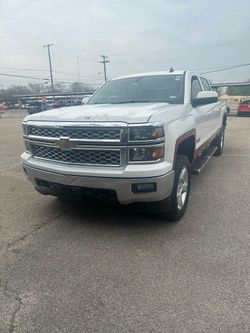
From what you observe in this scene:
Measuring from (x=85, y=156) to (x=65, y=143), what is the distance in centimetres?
27

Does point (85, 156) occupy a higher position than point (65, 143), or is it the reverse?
point (65, 143)

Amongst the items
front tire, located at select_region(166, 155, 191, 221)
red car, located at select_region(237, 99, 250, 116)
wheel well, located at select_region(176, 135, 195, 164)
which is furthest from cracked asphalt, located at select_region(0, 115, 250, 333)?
red car, located at select_region(237, 99, 250, 116)

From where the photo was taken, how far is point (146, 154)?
10.7ft

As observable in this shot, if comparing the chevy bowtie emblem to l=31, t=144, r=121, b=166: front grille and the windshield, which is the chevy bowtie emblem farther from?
the windshield

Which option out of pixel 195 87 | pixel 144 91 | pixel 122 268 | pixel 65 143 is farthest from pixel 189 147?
pixel 122 268

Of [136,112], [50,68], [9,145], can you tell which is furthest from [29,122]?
[50,68]

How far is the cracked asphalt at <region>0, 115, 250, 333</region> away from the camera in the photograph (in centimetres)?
232

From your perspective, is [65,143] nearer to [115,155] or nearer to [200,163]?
[115,155]

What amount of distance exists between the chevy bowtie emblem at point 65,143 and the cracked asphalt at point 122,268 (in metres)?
1.03

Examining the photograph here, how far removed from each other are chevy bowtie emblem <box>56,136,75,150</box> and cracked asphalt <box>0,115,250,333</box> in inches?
40.6

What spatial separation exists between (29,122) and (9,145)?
807 centimetres

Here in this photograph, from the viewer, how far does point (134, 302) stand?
8.20 ft

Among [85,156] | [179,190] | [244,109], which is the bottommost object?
[244,109]

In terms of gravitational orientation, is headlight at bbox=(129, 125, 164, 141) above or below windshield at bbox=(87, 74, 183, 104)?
below
